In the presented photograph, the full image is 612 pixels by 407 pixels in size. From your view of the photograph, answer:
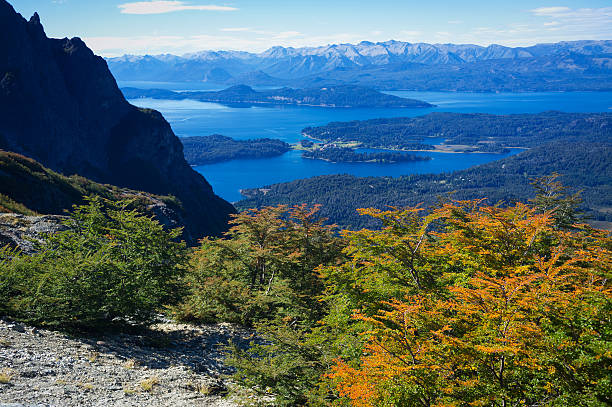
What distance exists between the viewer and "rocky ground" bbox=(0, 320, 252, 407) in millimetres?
12961

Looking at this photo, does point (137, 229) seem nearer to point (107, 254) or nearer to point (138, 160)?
point (107, 254)

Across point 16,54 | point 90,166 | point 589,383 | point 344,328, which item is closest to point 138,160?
point 90,166

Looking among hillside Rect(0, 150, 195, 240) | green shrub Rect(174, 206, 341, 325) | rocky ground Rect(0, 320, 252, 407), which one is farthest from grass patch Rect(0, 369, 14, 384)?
hillside Rect(0, 150, 195, 240)

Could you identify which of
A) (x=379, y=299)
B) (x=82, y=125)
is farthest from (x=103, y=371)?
(x=82, y=125)

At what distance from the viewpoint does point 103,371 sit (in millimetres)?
15016

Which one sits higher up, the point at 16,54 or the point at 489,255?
the point at 16,54

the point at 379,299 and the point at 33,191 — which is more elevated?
the point at 379,299

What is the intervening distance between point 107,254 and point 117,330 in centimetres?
377

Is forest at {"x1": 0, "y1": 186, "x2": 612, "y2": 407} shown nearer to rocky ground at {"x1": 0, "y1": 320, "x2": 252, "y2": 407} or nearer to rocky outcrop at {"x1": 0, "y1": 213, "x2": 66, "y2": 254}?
rocky ground at {"x1": 0, "y1": 320, "x2": 252, "y2": 407}

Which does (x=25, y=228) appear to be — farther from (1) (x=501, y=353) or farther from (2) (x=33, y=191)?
(1) (x=501, y=353)

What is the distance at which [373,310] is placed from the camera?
48.0 feet

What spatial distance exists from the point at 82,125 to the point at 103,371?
10717 centimetres

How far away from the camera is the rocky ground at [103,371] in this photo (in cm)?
1296

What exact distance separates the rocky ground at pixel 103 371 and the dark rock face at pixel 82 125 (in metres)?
58.2
